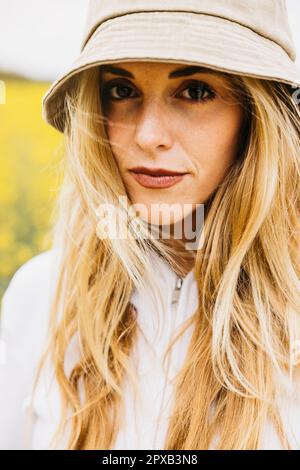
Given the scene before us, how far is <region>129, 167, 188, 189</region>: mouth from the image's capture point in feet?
4.87

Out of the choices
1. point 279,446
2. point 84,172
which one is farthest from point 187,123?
point 279,446

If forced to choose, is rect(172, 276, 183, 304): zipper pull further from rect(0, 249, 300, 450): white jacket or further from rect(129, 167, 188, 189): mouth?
rect(129, 167, 188, 189): mouth

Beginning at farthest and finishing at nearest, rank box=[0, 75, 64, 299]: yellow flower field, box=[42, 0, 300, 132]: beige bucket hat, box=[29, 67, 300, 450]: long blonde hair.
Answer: box=[0, 75, 64, 299]: yellow flower field, box=[29, 67, 300, 450]: long blonde hair, box=[42, 0, 300, 132]: beige bucket hat

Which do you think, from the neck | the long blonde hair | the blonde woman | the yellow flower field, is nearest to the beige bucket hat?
the blonde woman

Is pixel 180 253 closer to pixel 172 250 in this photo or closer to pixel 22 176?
pixel 172 250

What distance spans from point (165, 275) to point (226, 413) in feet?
1.38

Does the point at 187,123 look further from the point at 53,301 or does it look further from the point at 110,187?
the point at 53,301

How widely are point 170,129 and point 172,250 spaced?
396 mm

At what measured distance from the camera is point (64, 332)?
173cm

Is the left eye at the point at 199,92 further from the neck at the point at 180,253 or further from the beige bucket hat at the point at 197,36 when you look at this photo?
the neck at the point at 180,253

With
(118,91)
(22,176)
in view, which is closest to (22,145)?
(22,176)

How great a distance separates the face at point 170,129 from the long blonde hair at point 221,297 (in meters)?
0.05

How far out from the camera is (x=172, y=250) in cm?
168

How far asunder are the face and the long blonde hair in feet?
0.17
